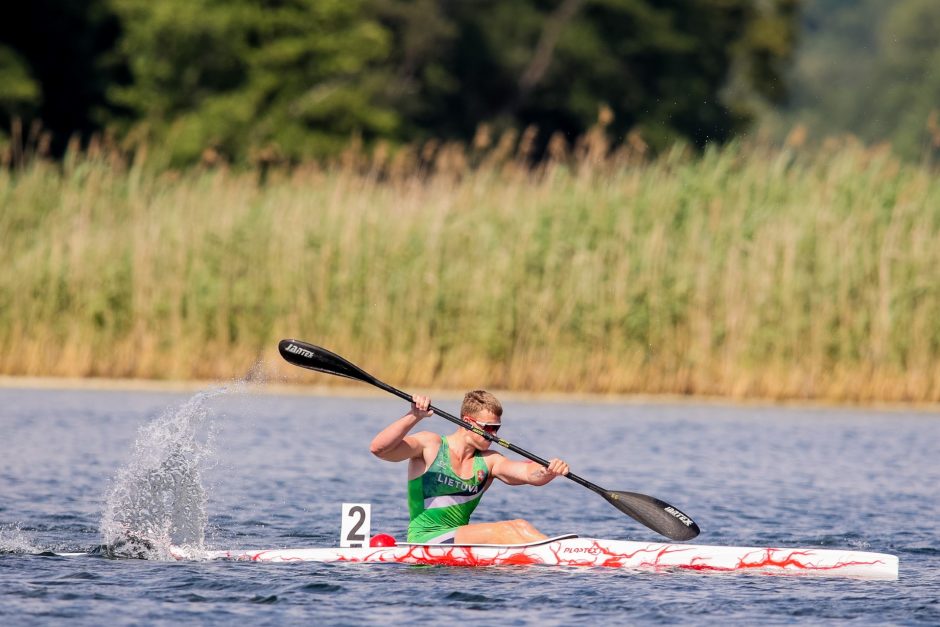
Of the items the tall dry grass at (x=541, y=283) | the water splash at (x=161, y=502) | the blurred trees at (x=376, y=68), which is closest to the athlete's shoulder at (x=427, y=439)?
the water splash at (x=161, y=502)

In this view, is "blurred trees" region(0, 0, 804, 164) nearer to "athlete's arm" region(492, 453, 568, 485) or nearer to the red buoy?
"athlete's arm" region(492, 453, 568, 485)

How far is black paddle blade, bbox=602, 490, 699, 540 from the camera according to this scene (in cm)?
1149

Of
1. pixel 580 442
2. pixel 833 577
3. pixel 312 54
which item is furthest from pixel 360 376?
pixel 312 54

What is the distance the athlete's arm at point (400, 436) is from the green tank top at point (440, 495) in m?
0.24

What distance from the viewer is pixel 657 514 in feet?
38.2

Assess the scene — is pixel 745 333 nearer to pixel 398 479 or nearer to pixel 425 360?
pixel 425 360

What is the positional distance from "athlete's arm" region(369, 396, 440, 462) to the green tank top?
0.78 ft

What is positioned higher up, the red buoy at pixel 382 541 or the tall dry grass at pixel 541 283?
the tall dry grass at pixel 541 283

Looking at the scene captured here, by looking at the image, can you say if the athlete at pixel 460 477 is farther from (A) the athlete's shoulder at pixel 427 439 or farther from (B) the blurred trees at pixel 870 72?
(B) the blurred trees at pixel 870 72

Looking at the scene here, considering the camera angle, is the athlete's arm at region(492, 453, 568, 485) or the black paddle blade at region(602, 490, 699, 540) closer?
the athlete's arm at region(492, 453, 568, 485)

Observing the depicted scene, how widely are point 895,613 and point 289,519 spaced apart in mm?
5027

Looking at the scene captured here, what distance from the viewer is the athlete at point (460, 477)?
444 inches

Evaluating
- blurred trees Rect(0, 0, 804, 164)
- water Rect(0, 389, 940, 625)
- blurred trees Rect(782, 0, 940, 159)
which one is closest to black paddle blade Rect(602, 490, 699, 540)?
water Rect(0, 389, 940, 625)

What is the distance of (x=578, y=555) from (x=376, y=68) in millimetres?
37129
